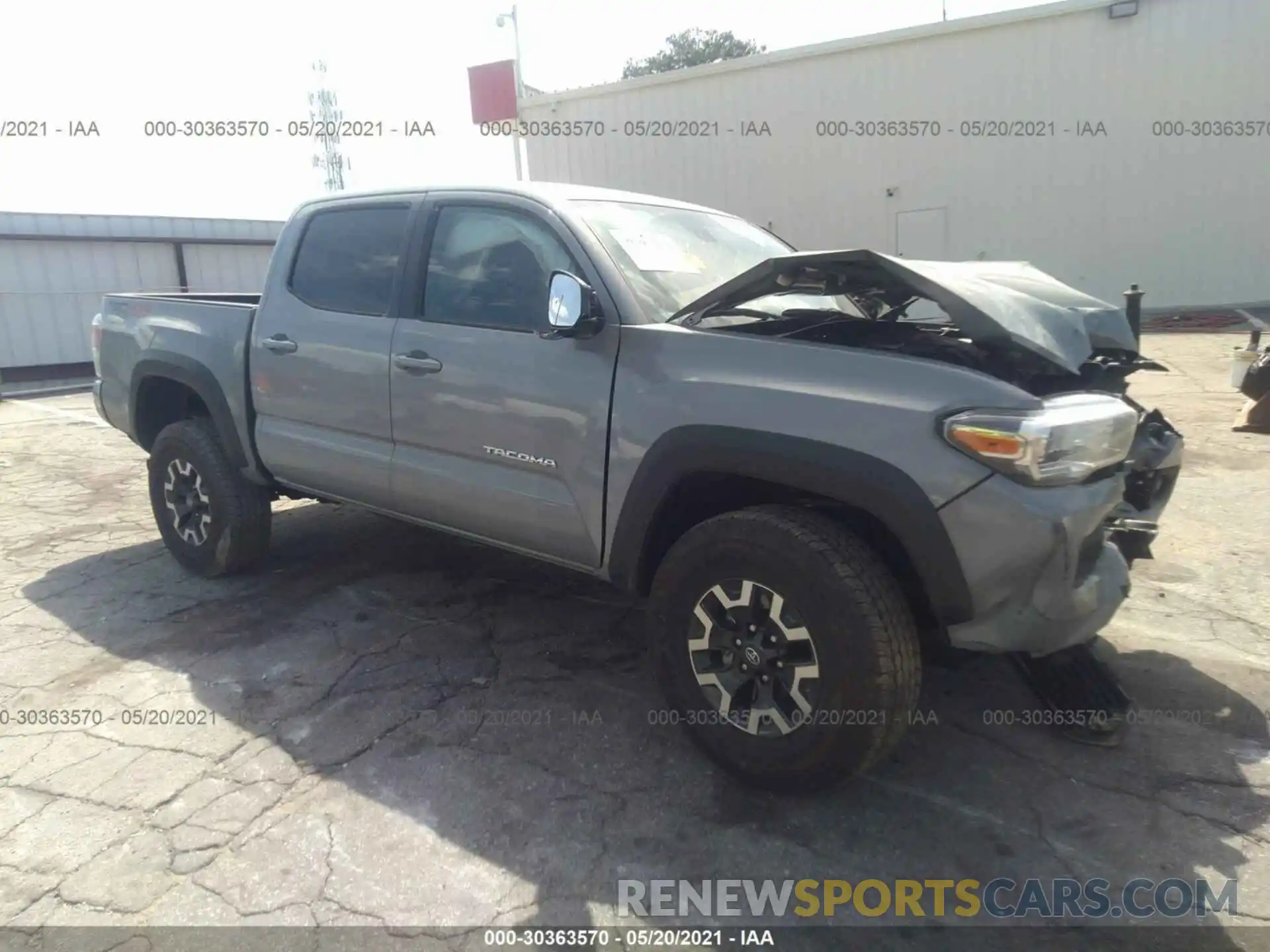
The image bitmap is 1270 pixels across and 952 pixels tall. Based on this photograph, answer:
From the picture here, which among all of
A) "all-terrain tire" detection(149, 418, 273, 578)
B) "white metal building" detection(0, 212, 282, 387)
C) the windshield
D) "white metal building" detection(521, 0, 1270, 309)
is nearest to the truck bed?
"all-terrain tire" detection(149, 418, 273, 578)

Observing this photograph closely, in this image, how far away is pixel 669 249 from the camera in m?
3.41

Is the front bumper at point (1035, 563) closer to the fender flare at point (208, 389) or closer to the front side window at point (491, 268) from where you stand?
the front side window at point (491, 268)

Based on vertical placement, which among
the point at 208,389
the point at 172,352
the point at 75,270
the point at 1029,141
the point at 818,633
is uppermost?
the point at 1029,141

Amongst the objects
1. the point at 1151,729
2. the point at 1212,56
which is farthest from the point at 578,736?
the point at 1212,56

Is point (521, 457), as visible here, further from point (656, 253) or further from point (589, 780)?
point (589, 780)

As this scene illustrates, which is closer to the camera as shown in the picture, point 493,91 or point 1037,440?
point 1037,440

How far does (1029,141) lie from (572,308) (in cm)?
1540

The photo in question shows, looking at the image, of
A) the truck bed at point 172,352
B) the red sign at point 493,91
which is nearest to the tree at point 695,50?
the red sign at point 493,91

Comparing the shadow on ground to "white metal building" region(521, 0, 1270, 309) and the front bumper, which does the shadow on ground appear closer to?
the front bumper

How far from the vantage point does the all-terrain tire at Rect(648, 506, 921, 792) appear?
2.35 meters

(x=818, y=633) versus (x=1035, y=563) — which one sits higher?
(x=1035, y=563)

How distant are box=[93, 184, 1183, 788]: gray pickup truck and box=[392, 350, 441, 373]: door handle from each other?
12 millimetres

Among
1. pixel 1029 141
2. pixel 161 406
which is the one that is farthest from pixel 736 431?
pixel 1029 141

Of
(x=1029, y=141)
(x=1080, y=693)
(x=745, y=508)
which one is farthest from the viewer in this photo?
(x=1029, y=141)
